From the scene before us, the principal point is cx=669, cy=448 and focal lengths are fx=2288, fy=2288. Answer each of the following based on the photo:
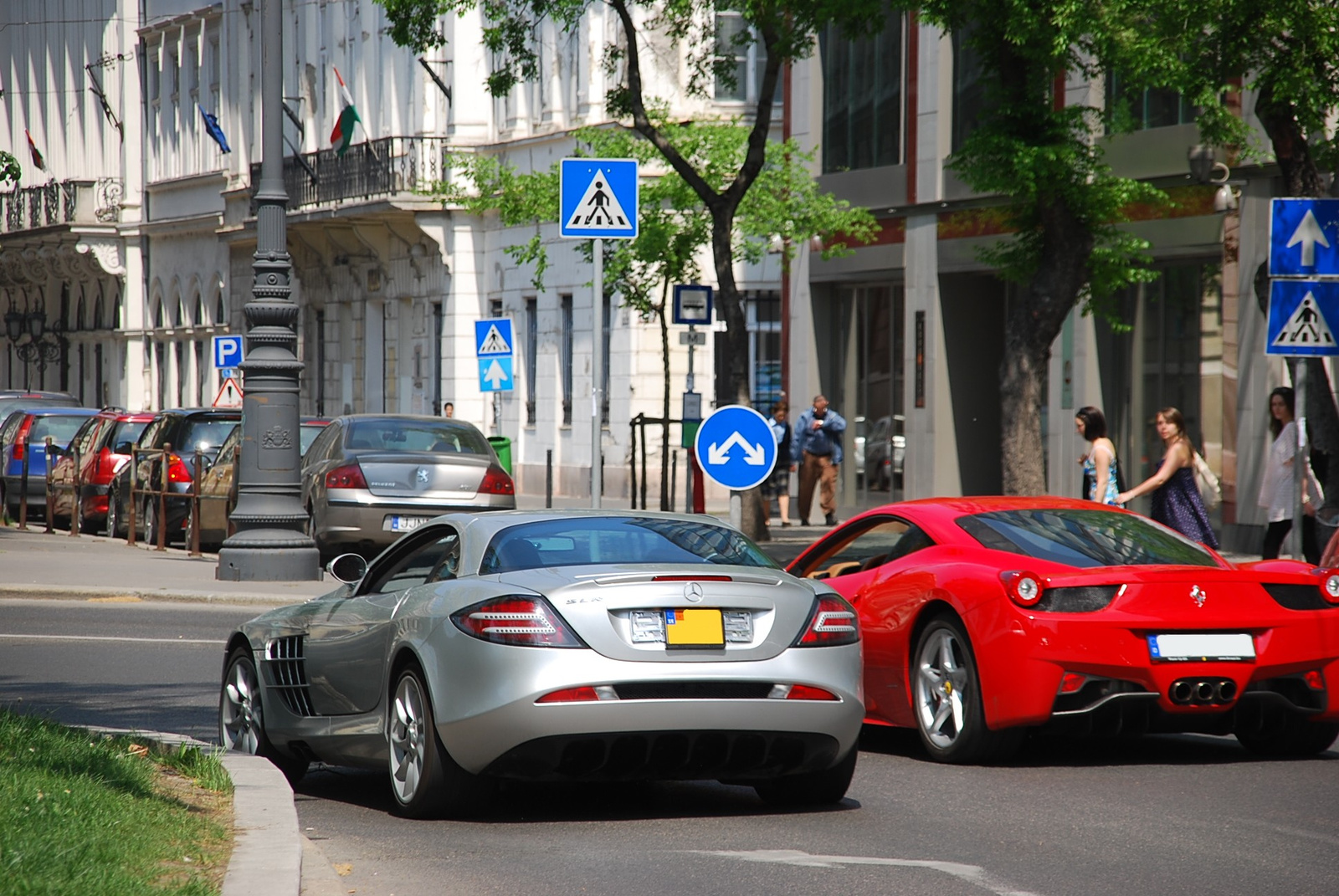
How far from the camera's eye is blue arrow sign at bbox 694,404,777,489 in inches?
A: 691

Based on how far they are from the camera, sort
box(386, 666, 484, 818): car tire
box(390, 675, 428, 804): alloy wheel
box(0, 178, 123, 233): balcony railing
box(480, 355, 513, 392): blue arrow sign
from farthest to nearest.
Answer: box(0, 178, 123, 233): balcony railing → box(480, 355, 513, 392): blue arrow sign → box(390, 675, 428, 804): alloy wheel → box(386, 666, 484, 818): car tire

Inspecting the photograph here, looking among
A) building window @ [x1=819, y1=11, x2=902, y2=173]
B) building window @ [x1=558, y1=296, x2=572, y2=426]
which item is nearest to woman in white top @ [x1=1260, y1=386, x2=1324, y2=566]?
building window @ [x1=819, y1=11, x2=902, y2=173]

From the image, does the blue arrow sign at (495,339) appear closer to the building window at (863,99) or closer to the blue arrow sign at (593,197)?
the building window at (863,99)

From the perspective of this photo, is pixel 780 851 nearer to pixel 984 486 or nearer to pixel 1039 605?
pixel 1039 605

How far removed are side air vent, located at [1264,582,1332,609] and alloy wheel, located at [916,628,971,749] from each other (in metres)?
1.41

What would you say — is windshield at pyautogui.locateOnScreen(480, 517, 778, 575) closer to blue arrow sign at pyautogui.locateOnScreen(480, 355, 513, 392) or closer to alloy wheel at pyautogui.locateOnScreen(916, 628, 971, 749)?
alloy wheel at pyautogui.locateOnScreen(916, 628, 971, 749)

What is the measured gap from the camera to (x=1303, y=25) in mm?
16859

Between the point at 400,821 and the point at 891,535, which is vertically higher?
the point at 891,535

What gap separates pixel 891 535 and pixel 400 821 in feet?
11.4

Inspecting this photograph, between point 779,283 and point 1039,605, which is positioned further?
point 779,283

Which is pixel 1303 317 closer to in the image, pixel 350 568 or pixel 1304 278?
pixel 1304 278

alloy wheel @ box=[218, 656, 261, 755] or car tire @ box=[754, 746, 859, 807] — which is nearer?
car tire @ box=[754, 746, 859, 807]

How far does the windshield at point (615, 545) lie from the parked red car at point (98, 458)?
20814 millimetres

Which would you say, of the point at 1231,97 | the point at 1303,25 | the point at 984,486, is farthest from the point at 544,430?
the point at 1303,25
